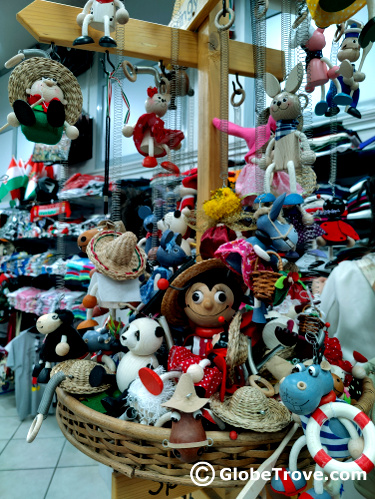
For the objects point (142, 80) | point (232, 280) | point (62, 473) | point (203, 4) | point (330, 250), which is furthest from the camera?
point (62, 473)

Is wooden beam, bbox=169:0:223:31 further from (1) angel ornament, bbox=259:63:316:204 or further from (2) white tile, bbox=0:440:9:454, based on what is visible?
(2) white tile, bbox=0:440:9:454

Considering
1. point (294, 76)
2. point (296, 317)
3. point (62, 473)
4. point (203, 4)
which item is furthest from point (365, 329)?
point (62, 473)

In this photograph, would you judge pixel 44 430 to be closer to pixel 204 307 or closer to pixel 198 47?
pixel 204 307

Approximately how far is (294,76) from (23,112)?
491 millimetres

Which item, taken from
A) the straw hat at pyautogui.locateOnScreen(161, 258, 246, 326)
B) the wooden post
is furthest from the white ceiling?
the straw hat at pyautogui.locateOnScreen(161, 258, 246, 326)

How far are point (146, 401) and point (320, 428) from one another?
0.83 feet

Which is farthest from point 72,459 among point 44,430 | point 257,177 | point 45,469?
point 257,177

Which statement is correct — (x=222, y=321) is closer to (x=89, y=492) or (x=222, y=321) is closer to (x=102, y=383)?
(x=102, y=383)

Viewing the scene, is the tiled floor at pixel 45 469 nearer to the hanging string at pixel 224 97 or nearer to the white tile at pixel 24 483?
the white tile at pixel 24 483

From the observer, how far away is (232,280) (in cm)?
73

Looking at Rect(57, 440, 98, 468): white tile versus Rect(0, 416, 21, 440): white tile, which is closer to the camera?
Rect(57, 440, 98, 468): white tile

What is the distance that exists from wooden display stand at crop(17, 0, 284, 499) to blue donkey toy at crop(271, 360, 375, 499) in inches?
21.4

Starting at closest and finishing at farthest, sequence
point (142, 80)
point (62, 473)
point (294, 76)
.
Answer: point (294, 76) < point (142, 80) < point (62, 473)

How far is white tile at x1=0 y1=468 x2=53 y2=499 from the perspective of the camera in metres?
1.53
